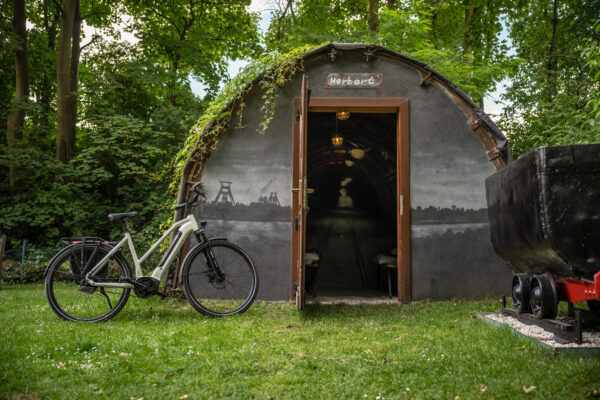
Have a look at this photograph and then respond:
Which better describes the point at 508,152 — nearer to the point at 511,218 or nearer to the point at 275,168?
the point at 511,218

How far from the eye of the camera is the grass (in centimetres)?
287

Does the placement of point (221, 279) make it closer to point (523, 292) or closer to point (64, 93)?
point (523, 292)

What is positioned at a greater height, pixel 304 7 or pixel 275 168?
pixel 304 7

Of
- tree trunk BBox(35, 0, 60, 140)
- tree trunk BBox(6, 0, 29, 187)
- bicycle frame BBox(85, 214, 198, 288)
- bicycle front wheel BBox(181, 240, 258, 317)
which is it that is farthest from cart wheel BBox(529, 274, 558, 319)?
tree trunk BBox(35, 0, 60, 140)

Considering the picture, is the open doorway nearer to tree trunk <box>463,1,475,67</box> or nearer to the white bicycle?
the white bicycle

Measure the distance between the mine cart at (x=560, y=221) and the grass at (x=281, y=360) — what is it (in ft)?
1.81

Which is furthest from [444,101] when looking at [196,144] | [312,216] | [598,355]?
[312,216]

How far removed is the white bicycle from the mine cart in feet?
10.1

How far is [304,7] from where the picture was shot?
16297mm

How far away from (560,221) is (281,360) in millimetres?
2450

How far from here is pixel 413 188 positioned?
22.1 feet

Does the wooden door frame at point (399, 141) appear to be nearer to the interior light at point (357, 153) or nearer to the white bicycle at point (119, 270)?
the white bicycle at point (119, 270)

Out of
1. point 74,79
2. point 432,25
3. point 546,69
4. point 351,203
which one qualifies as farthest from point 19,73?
point 546,69

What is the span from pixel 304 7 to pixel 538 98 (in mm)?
8682
